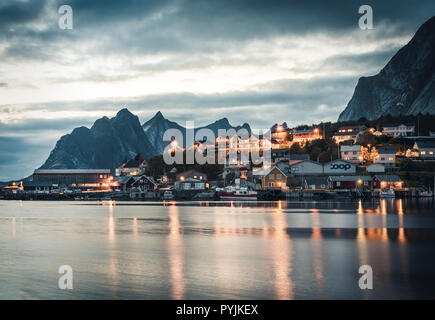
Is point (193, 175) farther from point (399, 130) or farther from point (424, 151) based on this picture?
point (399, 130)

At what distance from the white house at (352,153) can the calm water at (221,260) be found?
69445 millimetres

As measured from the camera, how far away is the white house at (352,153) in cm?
10938

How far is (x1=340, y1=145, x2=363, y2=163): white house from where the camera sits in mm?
109375

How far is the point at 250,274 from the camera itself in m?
20.5

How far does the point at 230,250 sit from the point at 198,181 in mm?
81348

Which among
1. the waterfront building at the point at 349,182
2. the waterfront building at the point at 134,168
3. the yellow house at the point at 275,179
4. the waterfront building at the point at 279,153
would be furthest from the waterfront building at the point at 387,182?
the waterfront building at the point at 134,168

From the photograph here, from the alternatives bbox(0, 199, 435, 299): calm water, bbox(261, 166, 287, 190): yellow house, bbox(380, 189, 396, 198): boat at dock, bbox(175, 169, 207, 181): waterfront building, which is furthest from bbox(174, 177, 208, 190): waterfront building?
bbox(0, 199, 435, 299): calm water

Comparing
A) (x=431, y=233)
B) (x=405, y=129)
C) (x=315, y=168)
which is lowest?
(x=431, y=233)

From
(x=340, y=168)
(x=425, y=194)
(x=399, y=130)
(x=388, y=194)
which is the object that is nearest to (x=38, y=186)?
(x=340, y=168)

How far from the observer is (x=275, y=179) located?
307 ft

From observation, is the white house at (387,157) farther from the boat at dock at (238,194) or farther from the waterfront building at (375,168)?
the boat at dock at (238,194)

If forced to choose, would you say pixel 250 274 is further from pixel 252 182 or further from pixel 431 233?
pixel 252 182
